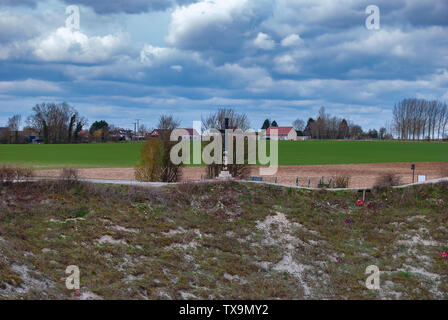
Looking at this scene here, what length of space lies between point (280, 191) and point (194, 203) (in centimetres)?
461

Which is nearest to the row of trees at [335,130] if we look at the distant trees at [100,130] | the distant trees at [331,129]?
the distant trees at [331,129]

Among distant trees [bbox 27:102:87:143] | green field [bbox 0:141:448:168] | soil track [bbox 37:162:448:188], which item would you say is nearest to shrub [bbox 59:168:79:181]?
soil track [bbox 37:162:448:188]

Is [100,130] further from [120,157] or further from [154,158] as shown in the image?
[154,158]

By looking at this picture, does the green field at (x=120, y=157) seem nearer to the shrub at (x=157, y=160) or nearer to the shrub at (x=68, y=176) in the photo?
the shrub at (x=157, y=160)

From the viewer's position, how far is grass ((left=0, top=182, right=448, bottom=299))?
486 inches

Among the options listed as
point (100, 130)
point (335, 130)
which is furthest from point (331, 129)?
point (100, 130)

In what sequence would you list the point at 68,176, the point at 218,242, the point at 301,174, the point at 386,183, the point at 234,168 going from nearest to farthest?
1. the point at 218,242
2. the point at 68,176
3. the point at 386,183
4. the point at 234,168
5. the point at 301,174

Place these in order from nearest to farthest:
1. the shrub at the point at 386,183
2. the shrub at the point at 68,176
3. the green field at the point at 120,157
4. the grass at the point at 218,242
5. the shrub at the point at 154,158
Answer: the grass at the point at 218,242 < the shrub at the point at 68,176 < the shrub at the point at 386,183 < the shrub at the point at 154,158 < the green field at the point at 120,157

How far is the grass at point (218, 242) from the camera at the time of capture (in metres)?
12.3

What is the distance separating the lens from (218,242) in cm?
1582

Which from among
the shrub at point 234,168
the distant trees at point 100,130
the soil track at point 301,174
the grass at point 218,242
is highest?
the distant trees at point 100,130

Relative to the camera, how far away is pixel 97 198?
695 inches

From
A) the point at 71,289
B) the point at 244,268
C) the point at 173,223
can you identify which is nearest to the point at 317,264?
the point at 244,268

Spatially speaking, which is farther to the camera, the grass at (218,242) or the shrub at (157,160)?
the shrub at (157,160)
